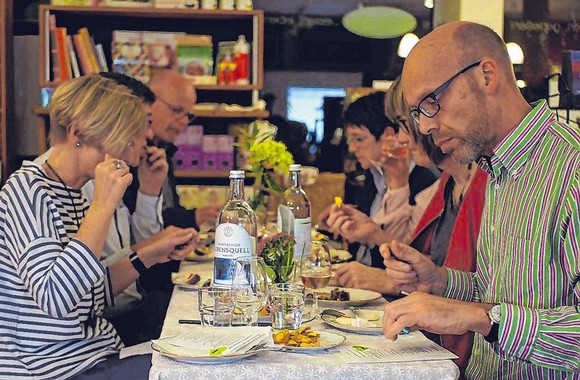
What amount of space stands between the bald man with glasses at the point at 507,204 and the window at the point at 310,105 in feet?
13.0

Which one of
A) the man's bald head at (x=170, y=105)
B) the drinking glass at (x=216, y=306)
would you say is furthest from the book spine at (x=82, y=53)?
the drinking glass at (x=216, y=306)

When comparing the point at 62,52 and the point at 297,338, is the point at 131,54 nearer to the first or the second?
the point at 62,52

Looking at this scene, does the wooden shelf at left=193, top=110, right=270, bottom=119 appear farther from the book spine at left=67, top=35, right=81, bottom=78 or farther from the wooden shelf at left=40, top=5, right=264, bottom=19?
the book spine at left=67, top=35, right=81, bottom=78

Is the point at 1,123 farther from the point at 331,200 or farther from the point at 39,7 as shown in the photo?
the point at 331,200

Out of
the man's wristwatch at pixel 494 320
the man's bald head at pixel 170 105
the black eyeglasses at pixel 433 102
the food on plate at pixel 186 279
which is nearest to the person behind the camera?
the man's wristwatch at pixel 494 320

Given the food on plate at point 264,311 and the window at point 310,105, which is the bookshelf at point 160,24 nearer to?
the window at point 310,105

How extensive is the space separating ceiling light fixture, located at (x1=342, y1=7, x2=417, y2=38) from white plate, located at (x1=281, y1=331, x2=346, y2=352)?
14.5 feet

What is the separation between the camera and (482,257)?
212 centimetres

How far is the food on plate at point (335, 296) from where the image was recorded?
7.59ft

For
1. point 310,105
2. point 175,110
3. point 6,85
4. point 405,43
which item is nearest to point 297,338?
point 175,110

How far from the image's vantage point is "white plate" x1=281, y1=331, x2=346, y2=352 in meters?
1.74

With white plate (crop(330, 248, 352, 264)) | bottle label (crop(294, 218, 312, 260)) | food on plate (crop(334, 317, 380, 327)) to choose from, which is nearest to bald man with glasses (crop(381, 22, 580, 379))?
food on plate (crop(334, 317, 380, 327))

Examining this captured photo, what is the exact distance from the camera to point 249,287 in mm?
1974

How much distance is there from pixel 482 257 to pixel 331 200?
10.3 ft
